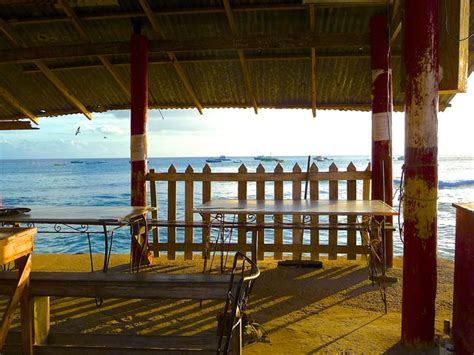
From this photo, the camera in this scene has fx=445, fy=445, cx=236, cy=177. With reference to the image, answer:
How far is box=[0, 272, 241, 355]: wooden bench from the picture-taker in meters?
3.37

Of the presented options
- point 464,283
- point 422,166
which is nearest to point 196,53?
point 422,166

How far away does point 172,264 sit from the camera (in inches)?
282

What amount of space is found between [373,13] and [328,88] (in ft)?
6.00

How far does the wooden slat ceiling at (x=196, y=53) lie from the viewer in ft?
22.4

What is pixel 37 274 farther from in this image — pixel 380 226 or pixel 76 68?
pixel 76 68

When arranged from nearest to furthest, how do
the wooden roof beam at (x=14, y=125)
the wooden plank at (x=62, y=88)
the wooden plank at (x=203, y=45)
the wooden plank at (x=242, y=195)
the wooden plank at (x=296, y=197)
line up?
the wooden plank at (x=203, y=45) → the wooden plank at (x=296, y=197) → the wooden plank at (x=242, y=195) → the wooden roof beam at (x=14, y=125) → the wooden plank at (x=62, y=88)

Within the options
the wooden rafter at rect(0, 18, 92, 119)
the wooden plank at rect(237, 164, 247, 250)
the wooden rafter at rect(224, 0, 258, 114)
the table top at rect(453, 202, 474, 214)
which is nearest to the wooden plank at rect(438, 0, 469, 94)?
the table top at rect(453, 202, 474, 214)

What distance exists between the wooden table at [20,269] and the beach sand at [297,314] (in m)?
1.11

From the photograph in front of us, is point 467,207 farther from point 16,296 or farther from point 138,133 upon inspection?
point 138,133

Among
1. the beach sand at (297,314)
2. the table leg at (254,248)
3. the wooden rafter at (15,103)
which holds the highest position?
the wooden rafter at (15,103)

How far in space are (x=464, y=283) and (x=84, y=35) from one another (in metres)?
6.59

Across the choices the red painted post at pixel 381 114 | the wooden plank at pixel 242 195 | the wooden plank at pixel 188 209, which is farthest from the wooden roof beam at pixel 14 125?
the red painted post at pixel 381 114

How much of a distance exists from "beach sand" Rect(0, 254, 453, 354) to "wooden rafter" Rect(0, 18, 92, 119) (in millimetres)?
4498

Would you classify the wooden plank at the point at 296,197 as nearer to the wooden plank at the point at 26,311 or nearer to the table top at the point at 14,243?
the wooden plank at the point at 26,311
